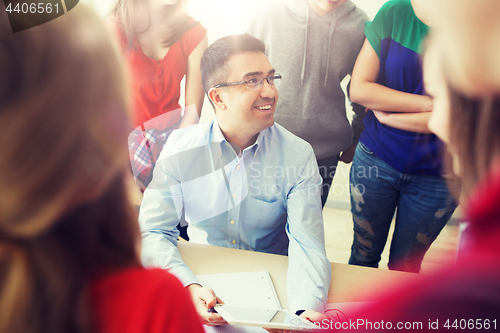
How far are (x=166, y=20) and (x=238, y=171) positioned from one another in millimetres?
549

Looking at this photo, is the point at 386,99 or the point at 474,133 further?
the point at 386,99

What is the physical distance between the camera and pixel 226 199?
1056mm

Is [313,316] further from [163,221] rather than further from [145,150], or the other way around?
[145,150]

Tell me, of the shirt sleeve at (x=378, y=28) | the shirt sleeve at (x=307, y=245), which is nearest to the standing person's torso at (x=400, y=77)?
the shirt sleeve at (x=378, y=28)

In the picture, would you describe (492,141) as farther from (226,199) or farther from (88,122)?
(226,199)

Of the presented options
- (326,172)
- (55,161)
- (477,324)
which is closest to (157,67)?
(326,172)

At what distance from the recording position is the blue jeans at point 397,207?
0.97m

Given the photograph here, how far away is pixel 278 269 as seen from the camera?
90 centimetres

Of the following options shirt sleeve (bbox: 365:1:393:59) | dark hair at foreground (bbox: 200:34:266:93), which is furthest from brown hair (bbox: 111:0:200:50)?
shirt sleeve (bbox: 365:1:393:59)

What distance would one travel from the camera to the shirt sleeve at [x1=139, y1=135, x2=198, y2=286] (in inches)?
34.2

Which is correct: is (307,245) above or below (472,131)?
below

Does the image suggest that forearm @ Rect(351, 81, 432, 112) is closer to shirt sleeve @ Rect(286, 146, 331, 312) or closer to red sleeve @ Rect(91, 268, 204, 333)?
shirt sleeve @ Rect(286, 146, 331, 312)

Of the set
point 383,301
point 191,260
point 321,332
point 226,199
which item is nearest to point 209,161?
point 226,199

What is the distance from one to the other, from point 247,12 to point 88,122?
0.80 meters
